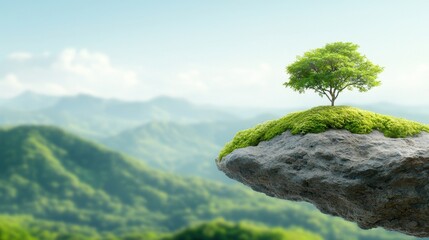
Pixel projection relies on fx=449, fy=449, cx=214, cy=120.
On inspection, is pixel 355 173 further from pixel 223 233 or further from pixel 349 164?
pixel 223 233

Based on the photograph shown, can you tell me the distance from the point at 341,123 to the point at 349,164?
59.1 inches

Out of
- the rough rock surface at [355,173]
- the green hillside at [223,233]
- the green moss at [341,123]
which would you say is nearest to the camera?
the rough rock surface at [355,173]

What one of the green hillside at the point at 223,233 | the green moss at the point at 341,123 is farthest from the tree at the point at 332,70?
the green hillside at the point at 223,233

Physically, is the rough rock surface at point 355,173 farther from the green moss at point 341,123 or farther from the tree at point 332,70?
the tree at point 332,70

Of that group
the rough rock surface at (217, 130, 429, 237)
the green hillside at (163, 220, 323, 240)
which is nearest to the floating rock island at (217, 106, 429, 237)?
the rough rock surface at (217, 130, 429, 237)

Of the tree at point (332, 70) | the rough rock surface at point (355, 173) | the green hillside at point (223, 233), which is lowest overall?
the green hillside at point (223, 233)

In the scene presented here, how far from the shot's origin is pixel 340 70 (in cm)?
1285

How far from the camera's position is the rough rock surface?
36.1 feet

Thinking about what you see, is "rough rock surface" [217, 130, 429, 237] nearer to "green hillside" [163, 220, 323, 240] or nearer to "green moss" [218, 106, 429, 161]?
"green moss" [218, 106, 429, 161]

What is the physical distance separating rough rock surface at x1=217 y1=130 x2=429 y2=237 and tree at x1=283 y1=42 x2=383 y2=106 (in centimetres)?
182

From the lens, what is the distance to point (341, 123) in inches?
484

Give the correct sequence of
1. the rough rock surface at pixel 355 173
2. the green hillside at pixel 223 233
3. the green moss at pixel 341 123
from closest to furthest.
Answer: the rough rock surface at pixel 355 173
the green moss at pixel 341 123
the green hillside at pixel 223 233

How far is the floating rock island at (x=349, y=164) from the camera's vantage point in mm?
11039

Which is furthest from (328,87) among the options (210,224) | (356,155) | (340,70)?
(210,224)
